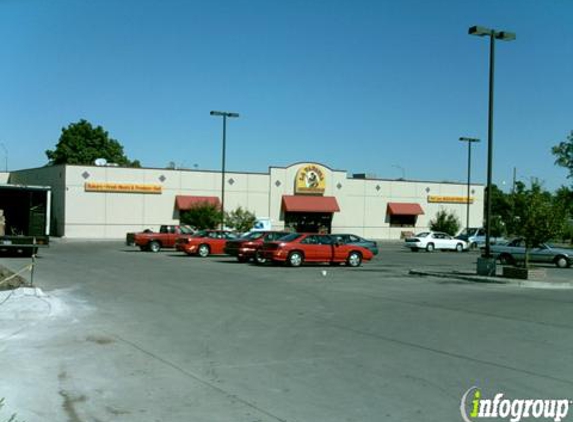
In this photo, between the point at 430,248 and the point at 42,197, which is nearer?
the point at 42,197

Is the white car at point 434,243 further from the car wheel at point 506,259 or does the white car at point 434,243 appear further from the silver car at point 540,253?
the car wheel at point 506,259

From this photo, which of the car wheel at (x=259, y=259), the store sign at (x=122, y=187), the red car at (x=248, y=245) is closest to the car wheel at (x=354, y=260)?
the red car at (x=248, y=245)

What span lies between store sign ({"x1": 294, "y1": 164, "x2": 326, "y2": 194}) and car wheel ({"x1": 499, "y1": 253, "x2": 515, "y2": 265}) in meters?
32.1

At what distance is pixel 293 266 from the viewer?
28.6m

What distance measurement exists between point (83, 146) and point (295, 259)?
74605 millimetres

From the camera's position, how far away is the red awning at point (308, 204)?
62594 millimetres

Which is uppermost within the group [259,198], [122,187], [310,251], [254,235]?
[122,187]

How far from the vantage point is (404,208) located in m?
68.4

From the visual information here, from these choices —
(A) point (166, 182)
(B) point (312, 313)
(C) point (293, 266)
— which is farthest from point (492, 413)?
(A) point (166, 182)

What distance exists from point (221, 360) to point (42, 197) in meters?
22.8

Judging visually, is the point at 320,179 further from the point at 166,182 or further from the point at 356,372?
the point at 356,372

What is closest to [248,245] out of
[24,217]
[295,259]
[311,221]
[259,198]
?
[295,259]

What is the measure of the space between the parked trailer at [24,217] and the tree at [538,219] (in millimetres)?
19289

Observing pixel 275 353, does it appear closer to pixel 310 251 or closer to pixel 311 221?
pixel 310 251
